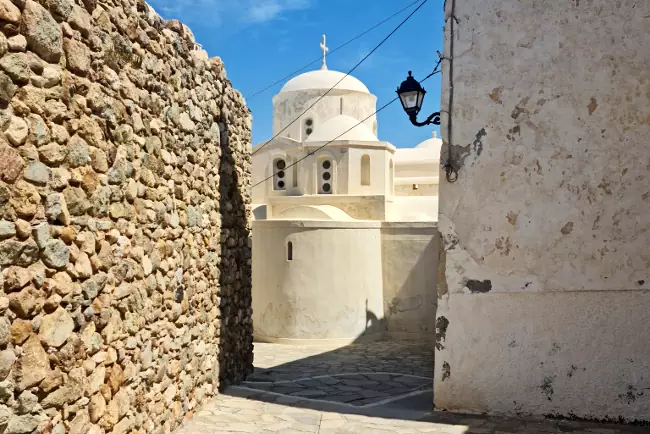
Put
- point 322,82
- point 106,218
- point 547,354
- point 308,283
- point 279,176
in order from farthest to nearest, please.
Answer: point 322,82 < point 279,176 < point 308,283 < point 547,354 < point 106,218

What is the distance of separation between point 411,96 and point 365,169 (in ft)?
32.2

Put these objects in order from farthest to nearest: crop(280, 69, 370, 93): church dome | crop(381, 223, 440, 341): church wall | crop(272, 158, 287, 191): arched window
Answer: crop(280, 69, 370, 93): church dome
crop(272, 158, 287, 191): arched window
crop(381, 223, 440, 341): church wall

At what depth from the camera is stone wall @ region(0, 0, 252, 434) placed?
286cm

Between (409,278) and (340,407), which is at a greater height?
(409,278)

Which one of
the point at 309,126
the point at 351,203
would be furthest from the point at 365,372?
the point at 309,126

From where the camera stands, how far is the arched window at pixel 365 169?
54.7 feet

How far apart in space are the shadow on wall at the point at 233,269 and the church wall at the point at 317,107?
42.5ft

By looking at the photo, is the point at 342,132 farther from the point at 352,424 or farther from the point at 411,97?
the point at 352,424

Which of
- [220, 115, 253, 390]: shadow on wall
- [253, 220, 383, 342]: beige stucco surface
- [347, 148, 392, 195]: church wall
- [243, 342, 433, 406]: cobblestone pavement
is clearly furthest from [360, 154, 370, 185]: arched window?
[220, 115, 253, 390]: shadow on wall

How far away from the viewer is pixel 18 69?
2799 millimetres

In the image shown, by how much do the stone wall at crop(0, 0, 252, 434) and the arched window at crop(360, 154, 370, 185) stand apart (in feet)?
34.3

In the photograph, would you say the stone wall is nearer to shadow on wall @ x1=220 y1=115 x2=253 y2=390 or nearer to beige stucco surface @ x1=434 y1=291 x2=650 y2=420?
shadow on wall @ x1=220 y1=115 x2=253 y2=390

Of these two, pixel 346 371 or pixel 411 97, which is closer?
pixel 411 97

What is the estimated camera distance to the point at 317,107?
2056cm
